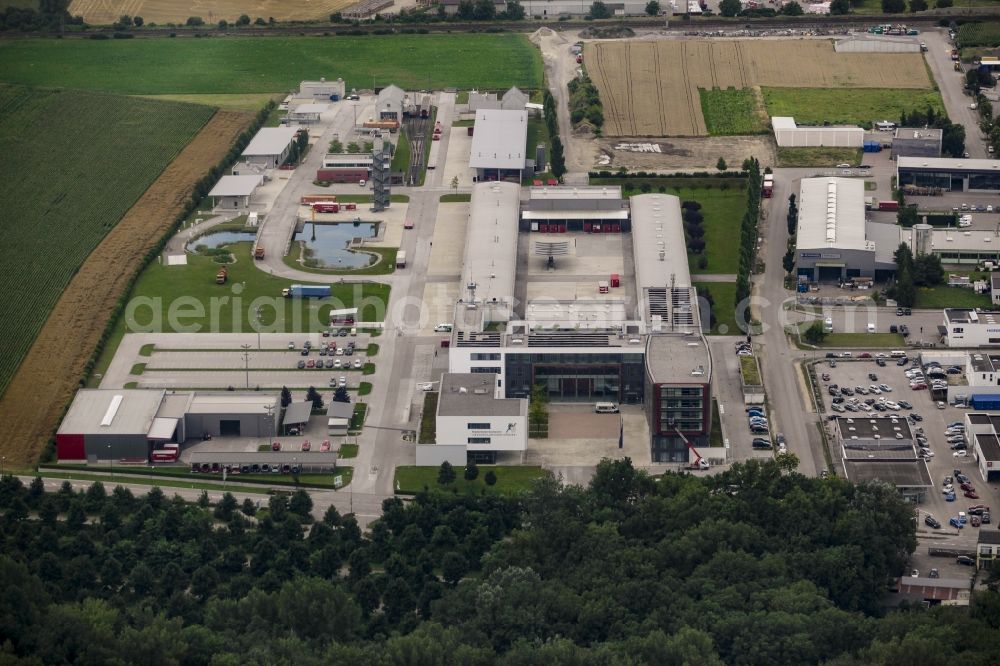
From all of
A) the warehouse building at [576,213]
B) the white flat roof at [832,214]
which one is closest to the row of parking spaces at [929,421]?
the white flat roof at [832,214]

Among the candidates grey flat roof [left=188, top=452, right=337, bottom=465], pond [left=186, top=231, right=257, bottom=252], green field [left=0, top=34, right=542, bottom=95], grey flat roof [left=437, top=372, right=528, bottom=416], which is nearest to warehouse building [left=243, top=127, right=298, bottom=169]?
pond [left=186, top=231, right=257, bottom=252]

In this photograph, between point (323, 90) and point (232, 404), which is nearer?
point (232, 404)

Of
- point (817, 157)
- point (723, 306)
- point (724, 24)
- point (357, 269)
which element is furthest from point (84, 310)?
point (724, 24)

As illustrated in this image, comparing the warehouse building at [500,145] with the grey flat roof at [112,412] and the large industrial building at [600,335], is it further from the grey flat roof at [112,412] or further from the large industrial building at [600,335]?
the grey flat roof at [112,412]

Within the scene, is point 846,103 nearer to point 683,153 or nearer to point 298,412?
point 683,153

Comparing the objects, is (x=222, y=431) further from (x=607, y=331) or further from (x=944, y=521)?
(x=944, y=521)

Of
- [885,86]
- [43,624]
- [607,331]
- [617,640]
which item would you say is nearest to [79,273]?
[607,331]
